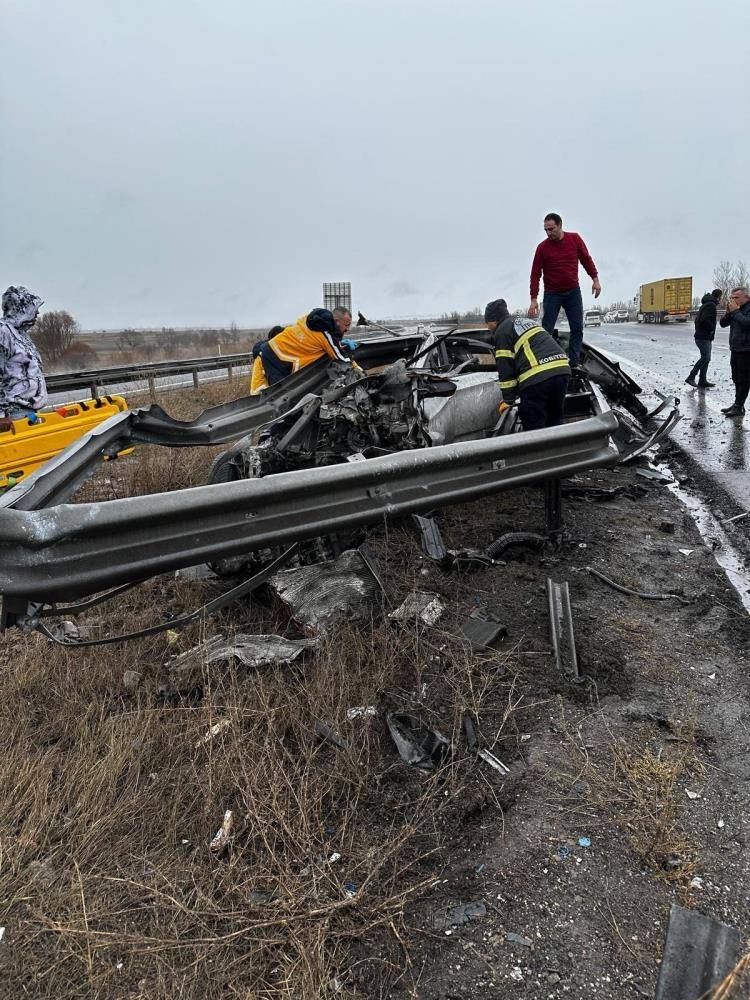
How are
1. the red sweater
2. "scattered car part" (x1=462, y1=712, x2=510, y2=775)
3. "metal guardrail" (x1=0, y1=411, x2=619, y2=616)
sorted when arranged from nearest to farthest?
"metal guardrail" (x1=0, y1=411, x2=619, y2=616) < "scattered car part" (x1=462, y1=712, x2=510, y2=775) < the red sweater

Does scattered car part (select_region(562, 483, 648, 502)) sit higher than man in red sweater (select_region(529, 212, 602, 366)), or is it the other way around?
man in red sweater (select_region(529, 212, 602, 366))

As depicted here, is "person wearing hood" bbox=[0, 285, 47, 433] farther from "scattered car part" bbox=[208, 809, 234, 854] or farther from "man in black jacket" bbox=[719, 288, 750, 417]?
→ "man in black jacket" bbox=[719, 288, 750, 417]

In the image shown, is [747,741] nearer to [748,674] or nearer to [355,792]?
[748,674]

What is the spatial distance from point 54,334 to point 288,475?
24.2 meters

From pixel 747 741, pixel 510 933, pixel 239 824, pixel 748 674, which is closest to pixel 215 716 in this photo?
pixel 239 824

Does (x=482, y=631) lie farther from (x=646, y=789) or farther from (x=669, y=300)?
(x=669, y=300)

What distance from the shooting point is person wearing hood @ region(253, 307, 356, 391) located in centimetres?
589

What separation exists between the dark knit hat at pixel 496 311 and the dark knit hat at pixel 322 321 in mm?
1840

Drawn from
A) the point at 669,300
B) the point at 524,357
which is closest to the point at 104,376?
the point at 524,357

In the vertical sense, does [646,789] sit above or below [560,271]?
below

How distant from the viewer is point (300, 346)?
245 inches

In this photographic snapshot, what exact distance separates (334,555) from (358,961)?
2.13 m

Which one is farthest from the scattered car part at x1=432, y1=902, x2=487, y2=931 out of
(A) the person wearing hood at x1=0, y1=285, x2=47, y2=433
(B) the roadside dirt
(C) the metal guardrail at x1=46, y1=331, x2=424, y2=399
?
(A) the person wearing hood at x1=0, y1=285, x2=47, y2=433

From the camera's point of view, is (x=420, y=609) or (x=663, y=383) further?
(x=663, y=383)
